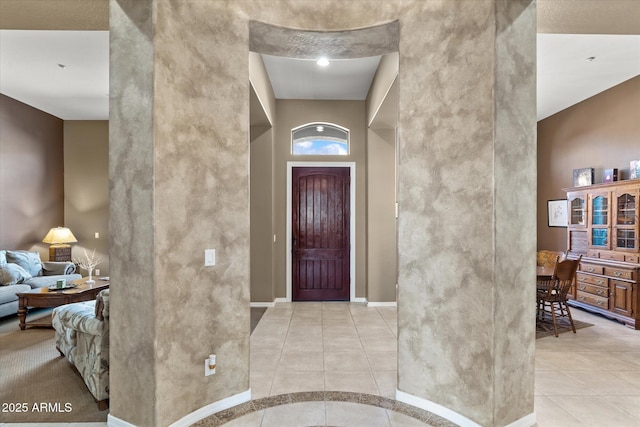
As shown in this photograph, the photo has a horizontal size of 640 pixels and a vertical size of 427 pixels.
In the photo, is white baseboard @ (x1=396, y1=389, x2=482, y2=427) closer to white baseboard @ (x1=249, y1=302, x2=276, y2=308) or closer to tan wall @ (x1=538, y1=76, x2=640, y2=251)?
white baseboard @ (x1=249, y1=302, x2=276, y2=308)

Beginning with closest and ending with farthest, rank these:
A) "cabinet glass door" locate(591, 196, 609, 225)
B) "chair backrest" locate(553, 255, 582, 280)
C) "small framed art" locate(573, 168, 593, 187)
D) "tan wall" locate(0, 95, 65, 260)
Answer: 1. "chair backrest" locate(553, 255, 582, 280)
2. "cabinet glass door" locate(591, 196, 609, 225)
3. "small framed art" locate(573, 168, 593, 187)
4. "tan wall" locate(0, 95, 65, 260)

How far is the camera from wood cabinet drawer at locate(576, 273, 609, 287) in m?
5.16

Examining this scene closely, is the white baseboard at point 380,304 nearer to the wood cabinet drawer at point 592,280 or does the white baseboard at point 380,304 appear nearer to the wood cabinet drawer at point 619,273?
the wood cabinet drawer at point 592,280

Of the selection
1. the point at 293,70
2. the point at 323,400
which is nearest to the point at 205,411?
the point at 323,400

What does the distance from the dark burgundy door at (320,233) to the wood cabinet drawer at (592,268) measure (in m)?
3.61

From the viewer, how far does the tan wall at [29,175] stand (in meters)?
6.04

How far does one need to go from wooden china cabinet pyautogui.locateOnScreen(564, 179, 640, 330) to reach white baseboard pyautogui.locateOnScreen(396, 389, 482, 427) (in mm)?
3824

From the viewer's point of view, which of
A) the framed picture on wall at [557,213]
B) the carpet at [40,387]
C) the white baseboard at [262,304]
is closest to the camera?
the carpet at [40,387]

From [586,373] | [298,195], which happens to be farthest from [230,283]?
[298,195]

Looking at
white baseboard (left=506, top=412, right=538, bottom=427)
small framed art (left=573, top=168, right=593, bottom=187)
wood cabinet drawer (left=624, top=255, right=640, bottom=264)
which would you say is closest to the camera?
white baseboard (left=506, top=412, right=538, bottom=427)

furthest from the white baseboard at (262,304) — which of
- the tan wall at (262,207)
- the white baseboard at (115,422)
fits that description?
the white baseboard at (115,422)

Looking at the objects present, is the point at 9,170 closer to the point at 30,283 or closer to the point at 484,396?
the point at 30,283

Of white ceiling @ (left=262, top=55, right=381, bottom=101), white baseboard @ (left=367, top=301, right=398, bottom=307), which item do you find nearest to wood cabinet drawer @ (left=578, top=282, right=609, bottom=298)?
white baseboard @ (left=367, top=301, right=398, bottom=307)

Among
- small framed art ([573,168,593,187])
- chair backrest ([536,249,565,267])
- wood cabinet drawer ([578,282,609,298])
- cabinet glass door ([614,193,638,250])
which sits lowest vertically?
wood cabinet drawer ([578,282,609,298])
